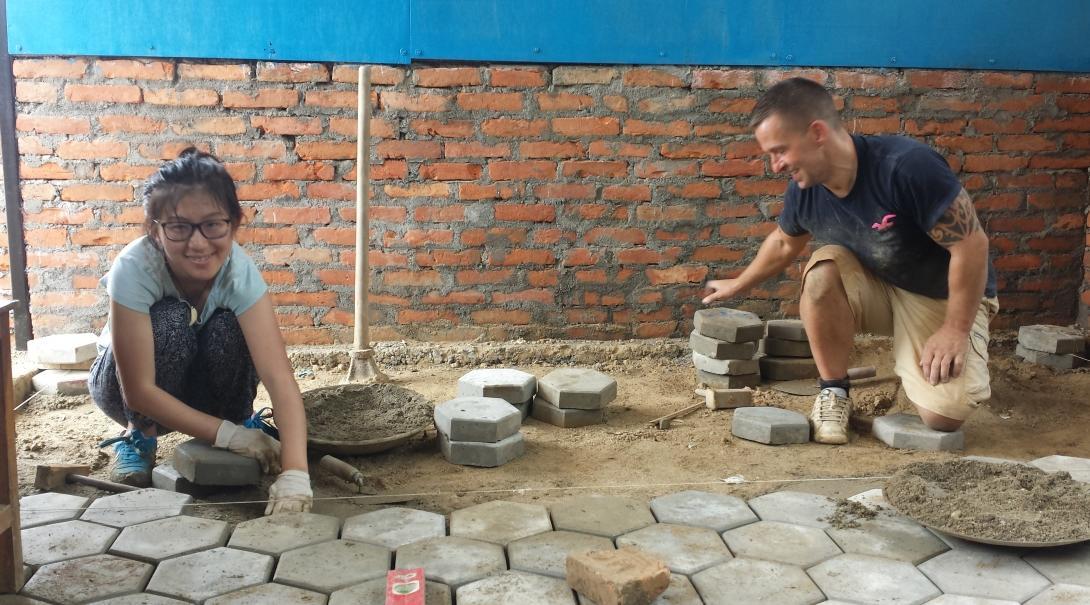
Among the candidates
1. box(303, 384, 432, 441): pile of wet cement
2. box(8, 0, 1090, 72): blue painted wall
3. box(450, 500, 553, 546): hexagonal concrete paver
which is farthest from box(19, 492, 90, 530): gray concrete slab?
box(8, 0, 1090, 72): blue painted wall

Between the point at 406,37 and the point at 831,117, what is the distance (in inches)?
83.5

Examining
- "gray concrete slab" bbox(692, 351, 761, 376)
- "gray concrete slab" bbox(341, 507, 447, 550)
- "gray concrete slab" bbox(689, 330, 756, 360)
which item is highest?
"gray concrete slab" bbox(689, 330, 756, 360)

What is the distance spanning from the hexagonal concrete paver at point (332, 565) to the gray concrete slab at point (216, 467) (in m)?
0.57

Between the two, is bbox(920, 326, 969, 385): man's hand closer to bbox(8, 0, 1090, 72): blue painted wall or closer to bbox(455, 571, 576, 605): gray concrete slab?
bbox(455, 571, 576, 605): gray concrete slab

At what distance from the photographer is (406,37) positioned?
436 centimetres

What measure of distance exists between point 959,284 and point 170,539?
8.65 feet

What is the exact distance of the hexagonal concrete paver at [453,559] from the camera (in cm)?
222

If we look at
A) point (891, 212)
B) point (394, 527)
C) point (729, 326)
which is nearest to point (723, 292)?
point (729, 326)

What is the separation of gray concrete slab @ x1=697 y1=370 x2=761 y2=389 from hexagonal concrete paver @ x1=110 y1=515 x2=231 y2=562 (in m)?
2.49

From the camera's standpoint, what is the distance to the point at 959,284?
314 cm

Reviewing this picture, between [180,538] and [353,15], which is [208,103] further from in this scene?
[180,538]

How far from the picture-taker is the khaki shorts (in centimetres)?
339

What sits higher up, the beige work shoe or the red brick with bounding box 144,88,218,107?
the red brick with bounding box 144,88,218,107

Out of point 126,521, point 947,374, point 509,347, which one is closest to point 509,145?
point 509,347
